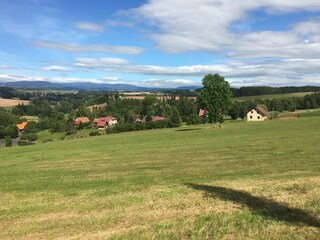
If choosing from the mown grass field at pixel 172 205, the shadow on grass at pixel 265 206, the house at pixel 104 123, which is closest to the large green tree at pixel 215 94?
the mown grass field at pixel 172 205

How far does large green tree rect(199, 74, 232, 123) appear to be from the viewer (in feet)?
198

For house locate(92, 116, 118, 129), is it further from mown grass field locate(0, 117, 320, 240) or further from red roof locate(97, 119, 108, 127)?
mown grass field locate(0, 117, 320, 240)

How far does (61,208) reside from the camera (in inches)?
426

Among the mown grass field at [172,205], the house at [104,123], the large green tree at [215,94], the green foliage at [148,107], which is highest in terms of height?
the large green tree at [215,94]

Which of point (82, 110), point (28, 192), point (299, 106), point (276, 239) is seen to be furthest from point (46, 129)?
point (276, 239)

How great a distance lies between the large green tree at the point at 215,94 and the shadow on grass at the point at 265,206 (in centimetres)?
4940

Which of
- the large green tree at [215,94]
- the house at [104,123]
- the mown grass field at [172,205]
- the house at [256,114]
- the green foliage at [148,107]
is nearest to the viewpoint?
the mown grass field at [172,205]

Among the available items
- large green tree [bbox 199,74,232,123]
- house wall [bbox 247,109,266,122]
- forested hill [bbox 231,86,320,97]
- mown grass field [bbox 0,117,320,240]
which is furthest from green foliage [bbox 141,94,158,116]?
mown grass field [bbox 0,117,320,240]

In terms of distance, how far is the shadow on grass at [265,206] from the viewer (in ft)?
26.4

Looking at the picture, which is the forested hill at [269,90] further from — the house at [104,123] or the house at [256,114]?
the house at [256,114]

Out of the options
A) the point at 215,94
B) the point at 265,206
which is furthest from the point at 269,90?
the point at 265,206

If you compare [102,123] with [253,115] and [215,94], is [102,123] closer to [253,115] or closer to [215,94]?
[253,115]

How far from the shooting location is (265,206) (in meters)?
9.30

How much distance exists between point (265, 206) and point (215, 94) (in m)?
52.0
